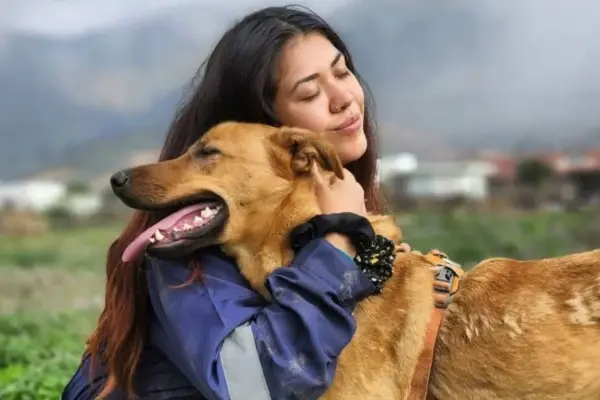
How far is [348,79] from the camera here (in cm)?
257

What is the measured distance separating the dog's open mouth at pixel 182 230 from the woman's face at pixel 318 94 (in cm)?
44

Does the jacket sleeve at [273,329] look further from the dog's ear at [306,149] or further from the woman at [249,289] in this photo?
the dog's ear at [306,149]

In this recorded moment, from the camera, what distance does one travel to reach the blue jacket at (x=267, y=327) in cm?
189

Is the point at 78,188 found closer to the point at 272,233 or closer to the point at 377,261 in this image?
the point at 272,233

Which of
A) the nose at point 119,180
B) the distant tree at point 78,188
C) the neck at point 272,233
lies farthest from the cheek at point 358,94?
the distant tree at point 78,188

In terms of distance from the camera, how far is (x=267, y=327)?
1.93 meters

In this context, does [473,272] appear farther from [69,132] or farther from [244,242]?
[69,132]

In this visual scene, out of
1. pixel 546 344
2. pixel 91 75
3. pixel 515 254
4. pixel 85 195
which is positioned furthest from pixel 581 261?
pixel 91 75

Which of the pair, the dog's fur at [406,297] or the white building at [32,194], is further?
the white building at [32,194]

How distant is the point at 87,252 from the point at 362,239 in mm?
6295

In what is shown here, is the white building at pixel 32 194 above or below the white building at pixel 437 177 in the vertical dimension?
below

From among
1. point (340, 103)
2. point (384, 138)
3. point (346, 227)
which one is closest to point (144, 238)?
point (346, 227)

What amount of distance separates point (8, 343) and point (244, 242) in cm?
354

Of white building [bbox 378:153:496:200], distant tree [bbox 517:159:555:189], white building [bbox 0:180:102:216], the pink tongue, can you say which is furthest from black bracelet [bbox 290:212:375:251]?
white building [bbox 0:180:102:216]
